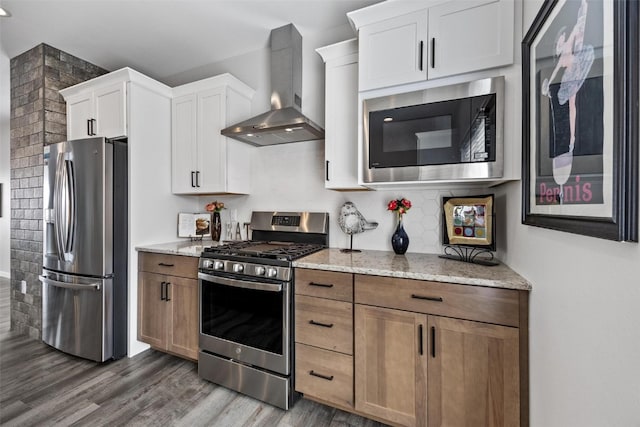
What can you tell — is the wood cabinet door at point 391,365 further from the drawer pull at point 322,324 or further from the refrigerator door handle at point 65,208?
the refrigerator door handle at point 65,208

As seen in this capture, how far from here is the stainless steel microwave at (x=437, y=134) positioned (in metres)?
1.45

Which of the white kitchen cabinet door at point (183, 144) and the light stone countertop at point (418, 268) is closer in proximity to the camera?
the light stone countertop at point (418, 268)

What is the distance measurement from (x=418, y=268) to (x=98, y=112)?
9.94ft

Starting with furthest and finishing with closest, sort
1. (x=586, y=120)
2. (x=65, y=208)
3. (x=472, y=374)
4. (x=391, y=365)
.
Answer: (x=65, y=208) < (x=391, y=365) < (x=472, y=374) < (x=586, y=120)

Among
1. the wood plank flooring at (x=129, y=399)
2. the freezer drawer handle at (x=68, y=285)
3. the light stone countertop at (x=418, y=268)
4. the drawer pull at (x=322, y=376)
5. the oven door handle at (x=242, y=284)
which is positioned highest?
the light stone countertop at (x=418, y=268)

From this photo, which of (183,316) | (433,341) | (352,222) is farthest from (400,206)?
(183,316)

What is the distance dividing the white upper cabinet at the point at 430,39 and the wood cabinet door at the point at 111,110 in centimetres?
204

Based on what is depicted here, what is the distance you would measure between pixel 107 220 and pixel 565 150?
2.85 m

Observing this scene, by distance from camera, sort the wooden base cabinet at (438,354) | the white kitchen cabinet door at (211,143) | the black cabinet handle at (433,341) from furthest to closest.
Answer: the white kitchen cabinet door at (211,143), the black cabinet handle at (433,341), the wooden base cabinet at (438,354)

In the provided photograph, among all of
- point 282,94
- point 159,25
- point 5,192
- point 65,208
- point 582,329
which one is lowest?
point 582,329

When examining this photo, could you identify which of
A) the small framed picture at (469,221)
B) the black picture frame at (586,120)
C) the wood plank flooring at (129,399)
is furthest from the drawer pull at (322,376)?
the black picture frame at (586,120)

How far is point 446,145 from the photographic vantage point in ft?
5.08

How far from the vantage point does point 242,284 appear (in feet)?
5.98

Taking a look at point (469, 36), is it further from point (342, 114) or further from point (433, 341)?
point (433, 341)
